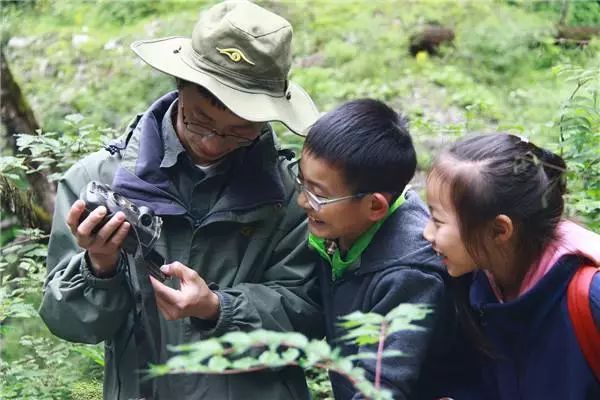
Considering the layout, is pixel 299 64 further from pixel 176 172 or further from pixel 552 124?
pixel 176 172

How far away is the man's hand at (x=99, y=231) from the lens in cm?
227

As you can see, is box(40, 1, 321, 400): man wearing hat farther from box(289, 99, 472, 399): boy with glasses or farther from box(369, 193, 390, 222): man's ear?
box(369, 193, 390, 222): man's ear

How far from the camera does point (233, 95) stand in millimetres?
2543

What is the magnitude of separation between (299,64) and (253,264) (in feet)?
20.1

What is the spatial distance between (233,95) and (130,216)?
0.49 meters

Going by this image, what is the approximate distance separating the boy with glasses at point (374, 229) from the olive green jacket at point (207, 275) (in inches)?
5.3

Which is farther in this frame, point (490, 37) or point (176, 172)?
point (490, 37)

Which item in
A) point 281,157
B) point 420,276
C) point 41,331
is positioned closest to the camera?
point 420,276

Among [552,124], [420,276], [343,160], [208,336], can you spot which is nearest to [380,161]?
[343,160]

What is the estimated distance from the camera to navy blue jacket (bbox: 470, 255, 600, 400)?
2.27 m

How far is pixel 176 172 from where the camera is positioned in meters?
2.64

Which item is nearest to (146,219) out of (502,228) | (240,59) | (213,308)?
(213,308)

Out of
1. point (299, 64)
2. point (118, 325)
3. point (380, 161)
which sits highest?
point (380, 161)

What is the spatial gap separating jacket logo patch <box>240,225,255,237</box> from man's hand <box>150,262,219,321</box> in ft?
0.87
